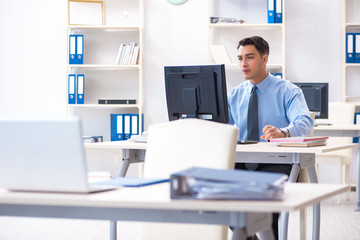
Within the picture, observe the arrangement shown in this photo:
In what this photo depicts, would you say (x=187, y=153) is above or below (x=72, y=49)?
below

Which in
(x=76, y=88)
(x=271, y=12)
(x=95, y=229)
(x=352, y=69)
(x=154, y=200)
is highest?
(x=271, y=12)

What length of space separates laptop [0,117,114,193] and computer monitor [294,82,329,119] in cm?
374

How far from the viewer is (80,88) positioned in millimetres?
5832

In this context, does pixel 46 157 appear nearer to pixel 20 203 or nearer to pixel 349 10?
pixel 20 203

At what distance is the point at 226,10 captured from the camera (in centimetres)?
595

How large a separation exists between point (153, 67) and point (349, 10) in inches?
80.2

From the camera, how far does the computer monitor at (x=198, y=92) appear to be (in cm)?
292

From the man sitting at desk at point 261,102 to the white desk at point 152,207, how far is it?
174 centimetres

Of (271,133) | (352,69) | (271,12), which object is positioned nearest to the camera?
(271,133)

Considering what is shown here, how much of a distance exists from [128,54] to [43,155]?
A: 4526mm

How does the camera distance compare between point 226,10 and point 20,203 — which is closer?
point 20,203

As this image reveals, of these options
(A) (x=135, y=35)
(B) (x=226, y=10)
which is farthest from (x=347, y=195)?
(A) (x=135, y=35)

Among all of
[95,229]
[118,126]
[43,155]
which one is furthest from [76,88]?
[43,155]

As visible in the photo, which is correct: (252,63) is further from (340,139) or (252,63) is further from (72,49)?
(72,49)
